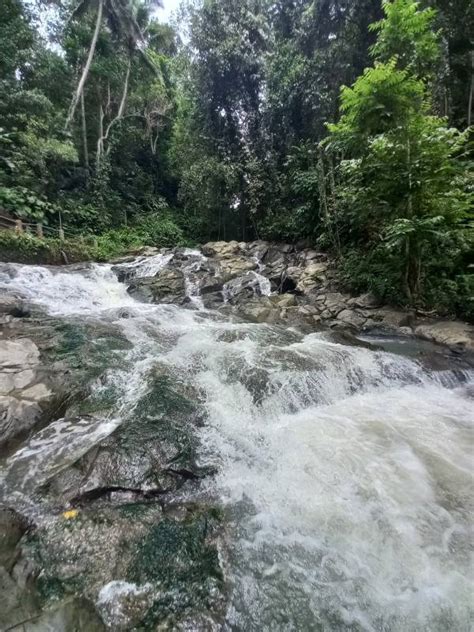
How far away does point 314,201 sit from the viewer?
41.8 ft

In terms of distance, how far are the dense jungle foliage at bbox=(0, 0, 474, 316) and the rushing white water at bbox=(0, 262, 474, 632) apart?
12.6 feet

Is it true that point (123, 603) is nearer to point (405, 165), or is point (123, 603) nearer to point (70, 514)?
point (70, 514)

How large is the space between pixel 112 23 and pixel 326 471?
2415 centimetres

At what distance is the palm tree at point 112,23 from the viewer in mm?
17219

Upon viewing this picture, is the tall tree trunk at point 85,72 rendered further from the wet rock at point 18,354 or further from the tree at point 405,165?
the wet rock at point 18,354

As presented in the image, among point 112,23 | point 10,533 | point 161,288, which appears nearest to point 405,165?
point 161,288

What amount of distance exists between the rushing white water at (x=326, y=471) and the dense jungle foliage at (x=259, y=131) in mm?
3834

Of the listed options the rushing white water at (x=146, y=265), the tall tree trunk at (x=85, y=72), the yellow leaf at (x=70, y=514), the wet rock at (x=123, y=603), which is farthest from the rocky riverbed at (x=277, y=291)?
the tall tree trunk at (x=85, y=72)

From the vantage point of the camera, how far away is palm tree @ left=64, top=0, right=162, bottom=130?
17219mm

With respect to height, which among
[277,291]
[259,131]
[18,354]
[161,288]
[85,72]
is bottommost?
[18,354]

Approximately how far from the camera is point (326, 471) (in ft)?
11.0

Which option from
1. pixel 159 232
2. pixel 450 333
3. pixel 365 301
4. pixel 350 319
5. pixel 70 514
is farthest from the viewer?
pixel 159 232

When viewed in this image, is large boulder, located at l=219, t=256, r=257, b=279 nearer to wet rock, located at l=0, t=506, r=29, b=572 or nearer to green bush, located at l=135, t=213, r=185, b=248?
green bush, located at l=135, t=213, r=185, b=248

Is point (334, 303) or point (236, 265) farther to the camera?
point (236, 265)
